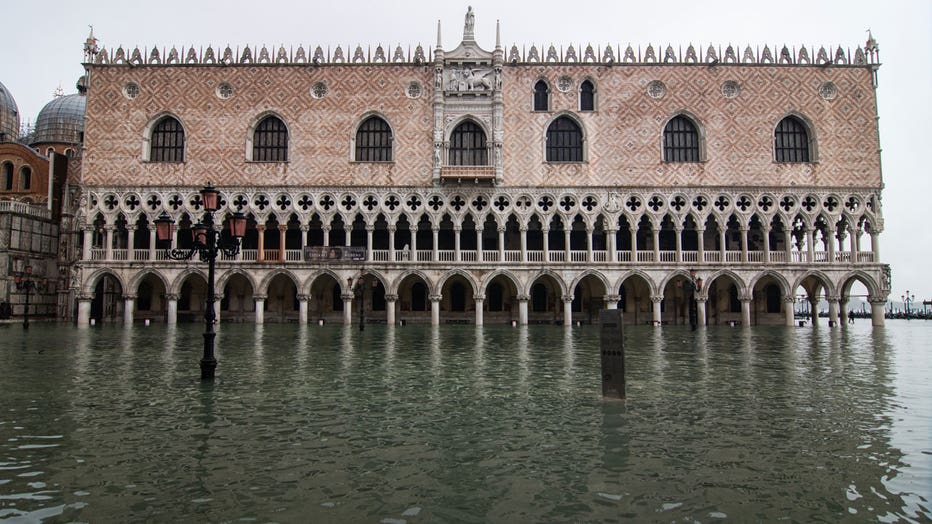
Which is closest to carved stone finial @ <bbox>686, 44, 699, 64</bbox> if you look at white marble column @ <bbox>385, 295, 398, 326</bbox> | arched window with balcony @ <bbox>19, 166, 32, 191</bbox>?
white marble column @ <bbox>385, 295, 398, 326</bbox>

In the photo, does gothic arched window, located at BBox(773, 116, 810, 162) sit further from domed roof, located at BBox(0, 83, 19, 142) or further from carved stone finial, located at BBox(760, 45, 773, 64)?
domed roof, located at BBox(0, 83, 19, 142)

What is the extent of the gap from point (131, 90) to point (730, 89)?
31859mm

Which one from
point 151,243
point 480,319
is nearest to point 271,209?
point 151,243

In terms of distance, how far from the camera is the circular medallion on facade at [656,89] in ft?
109

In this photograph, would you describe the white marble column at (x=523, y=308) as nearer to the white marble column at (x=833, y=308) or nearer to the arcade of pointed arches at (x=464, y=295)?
the arcade of pointed arches at (x=464, y=295)

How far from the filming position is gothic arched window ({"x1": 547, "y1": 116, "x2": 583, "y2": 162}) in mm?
33219

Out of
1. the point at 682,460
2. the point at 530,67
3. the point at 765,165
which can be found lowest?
the point at 682,460

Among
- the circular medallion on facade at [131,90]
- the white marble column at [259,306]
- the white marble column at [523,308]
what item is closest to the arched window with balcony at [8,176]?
the circular medallion on facade at [131,90]

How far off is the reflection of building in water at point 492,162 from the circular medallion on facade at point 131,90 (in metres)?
0.08

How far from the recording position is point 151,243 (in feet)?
107

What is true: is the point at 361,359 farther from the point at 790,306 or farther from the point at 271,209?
the point at 790,306

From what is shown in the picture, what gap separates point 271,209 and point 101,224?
961cm

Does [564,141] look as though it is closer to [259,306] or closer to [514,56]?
[514,56]

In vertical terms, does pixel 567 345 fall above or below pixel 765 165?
below
